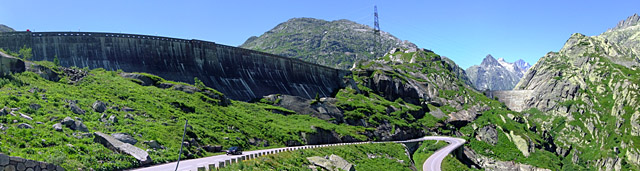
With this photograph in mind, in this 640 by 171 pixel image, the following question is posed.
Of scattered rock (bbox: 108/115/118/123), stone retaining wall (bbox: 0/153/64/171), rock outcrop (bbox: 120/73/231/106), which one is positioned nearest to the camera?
stone retaining wall (bbox: 0/153/64/171)

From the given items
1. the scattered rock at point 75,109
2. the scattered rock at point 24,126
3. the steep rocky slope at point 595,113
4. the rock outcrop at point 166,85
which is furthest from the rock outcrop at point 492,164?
the scattered rock at point 24,126

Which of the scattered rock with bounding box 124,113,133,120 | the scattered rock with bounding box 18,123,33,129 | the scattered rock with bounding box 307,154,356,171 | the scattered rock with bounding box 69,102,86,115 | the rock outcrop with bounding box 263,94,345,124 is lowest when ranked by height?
the scattered rock with bounding box 307,154,356,171

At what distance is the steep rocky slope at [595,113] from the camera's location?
14912cm

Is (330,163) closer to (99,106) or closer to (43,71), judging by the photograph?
(99,106)

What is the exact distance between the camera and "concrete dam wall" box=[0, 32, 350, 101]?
78750 millimetres

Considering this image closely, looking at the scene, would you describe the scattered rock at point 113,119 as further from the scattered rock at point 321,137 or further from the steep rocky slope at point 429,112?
the steep rocky slope at point 429,112

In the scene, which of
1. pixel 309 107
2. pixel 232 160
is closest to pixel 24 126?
pixel 232 160

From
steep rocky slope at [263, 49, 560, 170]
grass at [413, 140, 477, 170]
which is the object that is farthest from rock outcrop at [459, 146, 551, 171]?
grass at [413, 140, 477, 170]

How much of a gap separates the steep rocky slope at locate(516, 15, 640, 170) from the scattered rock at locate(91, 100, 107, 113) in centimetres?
14293

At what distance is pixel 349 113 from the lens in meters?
96.6

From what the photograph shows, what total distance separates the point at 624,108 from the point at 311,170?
17324cm

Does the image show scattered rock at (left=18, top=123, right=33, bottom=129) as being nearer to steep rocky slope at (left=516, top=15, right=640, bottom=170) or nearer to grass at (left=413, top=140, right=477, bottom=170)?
grass at (left=413, top=140, right=477, bottom=170)

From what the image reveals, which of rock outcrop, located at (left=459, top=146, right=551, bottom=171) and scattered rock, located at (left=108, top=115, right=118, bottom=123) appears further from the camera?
rock outcrop, located at (left=459, top=146, right=551, bottom=171)

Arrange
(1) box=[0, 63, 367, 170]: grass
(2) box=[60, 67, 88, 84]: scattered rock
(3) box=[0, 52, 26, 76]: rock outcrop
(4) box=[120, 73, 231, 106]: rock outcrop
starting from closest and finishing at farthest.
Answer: (1) box=[0, 63, 367, 170]: grass, (3) box=[0, 52, 26, 76]: rock outcrop, (2) box=[60, 67, 88, 84]: scattered rock, (4) box=[120, 73, 231, 106]: rock outcrop
